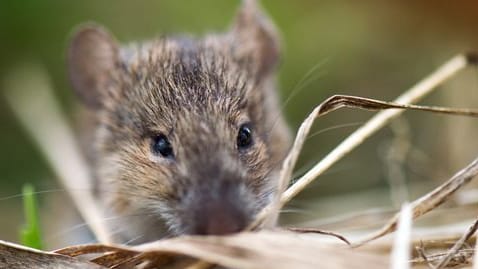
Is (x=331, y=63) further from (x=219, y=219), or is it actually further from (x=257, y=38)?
(x=219, y=219)

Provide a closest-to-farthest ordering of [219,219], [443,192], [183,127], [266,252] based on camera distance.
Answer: [266,252] < [219,219] < [443,192] < [183,127]

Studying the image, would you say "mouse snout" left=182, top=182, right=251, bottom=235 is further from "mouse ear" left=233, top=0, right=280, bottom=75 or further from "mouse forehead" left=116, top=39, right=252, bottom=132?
"mouse ear" left=233, top=0, right=280, bottom=75

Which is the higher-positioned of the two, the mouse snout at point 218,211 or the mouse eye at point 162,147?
the mouse eye at point 162,147

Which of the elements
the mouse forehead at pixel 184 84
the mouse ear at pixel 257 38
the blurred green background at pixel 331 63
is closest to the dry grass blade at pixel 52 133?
the blurred green background at pixel 331 63

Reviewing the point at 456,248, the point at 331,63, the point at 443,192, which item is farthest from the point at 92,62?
the point at 331,63

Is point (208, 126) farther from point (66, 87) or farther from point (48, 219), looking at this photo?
point (66, 87)

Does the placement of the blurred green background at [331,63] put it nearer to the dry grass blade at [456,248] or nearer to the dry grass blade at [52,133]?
the dry grass blade at [52,133]
